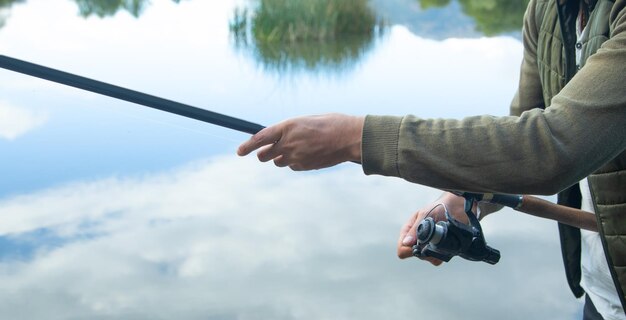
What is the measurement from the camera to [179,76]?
5.24 m

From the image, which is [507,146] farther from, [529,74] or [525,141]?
[529,74]

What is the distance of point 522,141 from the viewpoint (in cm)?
108

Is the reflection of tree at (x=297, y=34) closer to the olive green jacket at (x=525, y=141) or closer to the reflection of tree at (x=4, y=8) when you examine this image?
the reflection of tree at (x=4, y=8)

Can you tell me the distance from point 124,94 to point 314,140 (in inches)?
10.5

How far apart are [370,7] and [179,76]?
65.7 inches

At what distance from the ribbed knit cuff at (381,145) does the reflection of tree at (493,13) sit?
4.73 meters

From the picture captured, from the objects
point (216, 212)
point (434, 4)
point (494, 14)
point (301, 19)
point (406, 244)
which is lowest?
point (216, 212)

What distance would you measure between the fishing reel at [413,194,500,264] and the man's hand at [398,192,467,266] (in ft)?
0.10

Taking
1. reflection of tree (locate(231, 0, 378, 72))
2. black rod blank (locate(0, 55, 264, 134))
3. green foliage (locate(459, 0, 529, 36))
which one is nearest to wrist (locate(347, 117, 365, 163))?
black rod blank (locate(0, 55, 264, 134))

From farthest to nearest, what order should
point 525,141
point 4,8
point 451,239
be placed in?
point 4,8 < point 451,239 < point 525,141

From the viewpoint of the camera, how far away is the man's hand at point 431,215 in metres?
1.54

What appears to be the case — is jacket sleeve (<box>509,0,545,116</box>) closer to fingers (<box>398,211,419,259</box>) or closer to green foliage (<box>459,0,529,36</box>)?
fingers (<box>398,211,419,259</box>)

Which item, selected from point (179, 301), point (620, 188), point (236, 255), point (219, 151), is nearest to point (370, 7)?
point (219, 151)

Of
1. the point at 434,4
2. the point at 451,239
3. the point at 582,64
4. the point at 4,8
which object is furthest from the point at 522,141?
the point at 4,8
